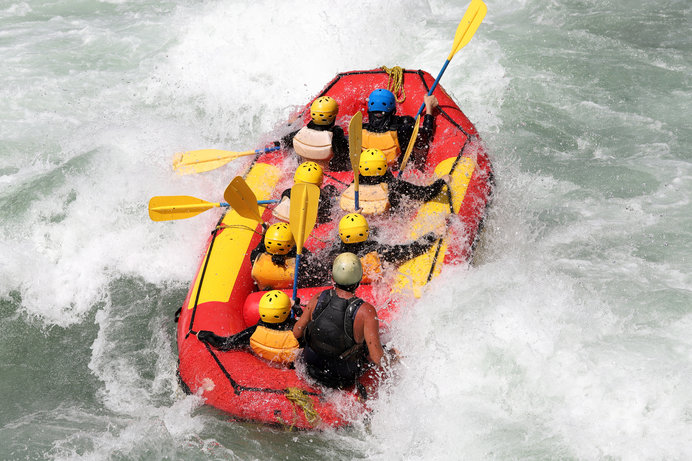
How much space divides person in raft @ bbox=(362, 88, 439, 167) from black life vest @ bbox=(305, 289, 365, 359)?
222 centimetres

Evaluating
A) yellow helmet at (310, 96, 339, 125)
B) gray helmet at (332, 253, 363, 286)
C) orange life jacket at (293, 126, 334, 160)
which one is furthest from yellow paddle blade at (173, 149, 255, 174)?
gray helmet at (332, 253, 363, 286)

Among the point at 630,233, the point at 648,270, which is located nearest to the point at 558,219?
the point at 630,233

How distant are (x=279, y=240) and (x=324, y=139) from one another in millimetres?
1421

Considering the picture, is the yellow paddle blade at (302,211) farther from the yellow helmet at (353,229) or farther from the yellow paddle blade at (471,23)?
the yellow paddle blade at (471,23)

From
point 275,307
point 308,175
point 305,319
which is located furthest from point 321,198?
point 305,319

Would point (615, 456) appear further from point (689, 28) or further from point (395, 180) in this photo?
point (689, 28)

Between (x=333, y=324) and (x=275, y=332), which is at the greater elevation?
(x=333, y=324)

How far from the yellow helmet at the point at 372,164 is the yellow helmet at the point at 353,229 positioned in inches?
25.5

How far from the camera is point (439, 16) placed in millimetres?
10969

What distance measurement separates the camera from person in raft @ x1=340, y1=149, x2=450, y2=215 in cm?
500

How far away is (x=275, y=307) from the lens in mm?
4027

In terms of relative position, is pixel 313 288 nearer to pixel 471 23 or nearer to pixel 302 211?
pixel 302 211

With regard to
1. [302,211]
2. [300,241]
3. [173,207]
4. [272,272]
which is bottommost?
[272,272]

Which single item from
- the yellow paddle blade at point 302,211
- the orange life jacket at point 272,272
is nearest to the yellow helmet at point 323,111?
the yellow paddle blade at point 302,211
